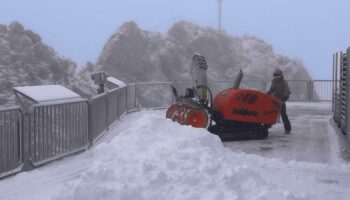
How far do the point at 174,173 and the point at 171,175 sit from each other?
7 cm

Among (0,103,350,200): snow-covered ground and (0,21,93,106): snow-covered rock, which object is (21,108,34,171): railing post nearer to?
(0,103,350,200): snow-covered ground

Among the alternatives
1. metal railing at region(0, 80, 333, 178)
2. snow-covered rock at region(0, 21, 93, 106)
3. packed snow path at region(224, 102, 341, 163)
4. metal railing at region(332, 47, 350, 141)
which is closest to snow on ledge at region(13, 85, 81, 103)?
metal railing at region(0, 80, 333, 178)

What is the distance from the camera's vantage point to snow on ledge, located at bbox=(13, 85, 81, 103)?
903 centimetres

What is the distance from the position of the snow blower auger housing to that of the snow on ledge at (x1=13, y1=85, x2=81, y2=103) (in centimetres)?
335

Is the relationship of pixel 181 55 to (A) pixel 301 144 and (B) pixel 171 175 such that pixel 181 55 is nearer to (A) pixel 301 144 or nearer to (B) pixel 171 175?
(A) pixel 301 144

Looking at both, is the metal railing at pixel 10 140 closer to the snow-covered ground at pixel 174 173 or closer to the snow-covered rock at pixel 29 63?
the snow-covered ground at pixel 174 173

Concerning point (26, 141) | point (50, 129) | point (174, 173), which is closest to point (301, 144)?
point (50, 129)

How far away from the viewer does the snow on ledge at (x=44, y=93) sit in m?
9.03

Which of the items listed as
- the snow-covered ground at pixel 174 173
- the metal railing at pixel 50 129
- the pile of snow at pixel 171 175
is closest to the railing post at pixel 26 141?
the metal railing at pixel 50 129

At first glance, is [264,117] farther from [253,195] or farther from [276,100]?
[253,195]

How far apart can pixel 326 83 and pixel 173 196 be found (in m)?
21.5

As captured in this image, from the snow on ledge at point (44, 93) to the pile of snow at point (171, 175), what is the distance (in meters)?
1.93

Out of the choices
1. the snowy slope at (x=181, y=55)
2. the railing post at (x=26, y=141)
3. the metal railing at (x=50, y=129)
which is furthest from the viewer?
the snowy slope at (x=181, y=55)

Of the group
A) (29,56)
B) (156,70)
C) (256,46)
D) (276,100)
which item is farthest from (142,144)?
(256,46)
